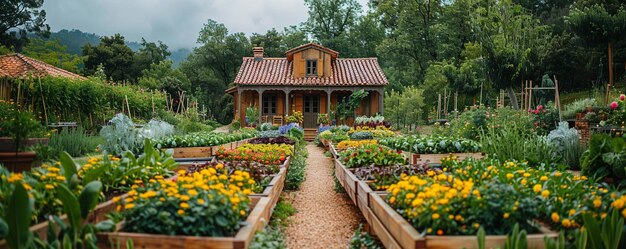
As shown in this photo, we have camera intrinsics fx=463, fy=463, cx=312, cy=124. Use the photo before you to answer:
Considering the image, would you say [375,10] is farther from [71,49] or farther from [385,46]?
[71,49]

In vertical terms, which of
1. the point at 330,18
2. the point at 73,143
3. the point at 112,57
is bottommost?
the point at 73,143

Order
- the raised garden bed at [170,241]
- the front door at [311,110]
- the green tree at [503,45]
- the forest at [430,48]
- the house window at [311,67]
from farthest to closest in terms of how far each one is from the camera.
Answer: the front door at [311,110]
the house window at [311,67]
the forest at [430,48]
the green tree at [503,45]
the raised garden bed at [170,241]

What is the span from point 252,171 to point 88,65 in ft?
124

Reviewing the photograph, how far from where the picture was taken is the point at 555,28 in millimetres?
33094

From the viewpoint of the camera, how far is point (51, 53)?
3506cm

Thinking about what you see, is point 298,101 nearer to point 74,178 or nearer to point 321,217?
point 321,217

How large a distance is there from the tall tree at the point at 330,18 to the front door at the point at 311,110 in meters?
13.5

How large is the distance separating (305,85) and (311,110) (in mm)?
2175

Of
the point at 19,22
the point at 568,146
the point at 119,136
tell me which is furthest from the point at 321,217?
the point at 19,22

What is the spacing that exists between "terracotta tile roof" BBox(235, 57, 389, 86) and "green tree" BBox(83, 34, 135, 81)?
638 inches

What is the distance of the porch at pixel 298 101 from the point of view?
84.4ft

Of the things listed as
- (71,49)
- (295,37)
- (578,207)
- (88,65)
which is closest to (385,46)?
(295,37)

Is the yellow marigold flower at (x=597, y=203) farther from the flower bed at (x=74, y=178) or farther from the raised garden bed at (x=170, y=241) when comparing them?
the flower bed at (x=74, y=178)

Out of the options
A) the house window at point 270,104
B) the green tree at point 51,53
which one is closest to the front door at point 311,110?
the house window at point 270,104
